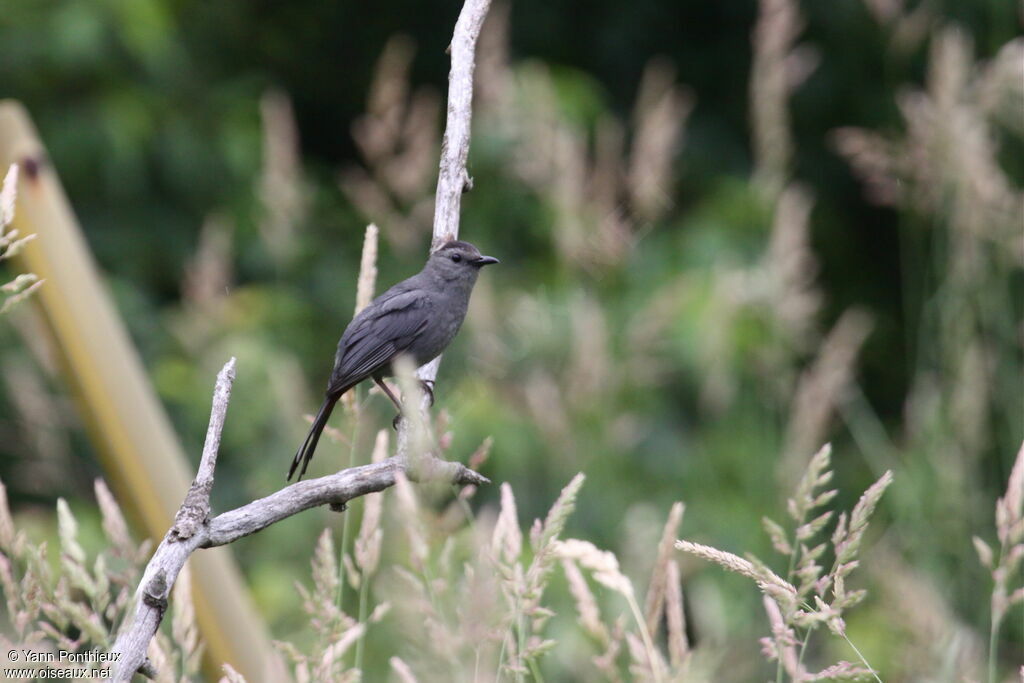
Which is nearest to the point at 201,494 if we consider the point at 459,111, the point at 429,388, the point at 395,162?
the point at 459,111

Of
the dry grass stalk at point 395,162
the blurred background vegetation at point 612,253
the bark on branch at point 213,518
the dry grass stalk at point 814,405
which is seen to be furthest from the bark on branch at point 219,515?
the dry grass stalk at point 814,405

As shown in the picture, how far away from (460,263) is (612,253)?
760 millimetres

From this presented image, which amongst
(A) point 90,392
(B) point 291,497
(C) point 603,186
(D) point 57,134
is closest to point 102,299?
(A) point 90,392

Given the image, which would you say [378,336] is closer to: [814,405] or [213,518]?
[213,518]

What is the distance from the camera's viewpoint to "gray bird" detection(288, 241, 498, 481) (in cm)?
257

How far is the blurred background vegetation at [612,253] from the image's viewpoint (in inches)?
138

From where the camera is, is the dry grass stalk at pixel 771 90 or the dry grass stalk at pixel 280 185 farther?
the dry grass stalk at pixel 280 185

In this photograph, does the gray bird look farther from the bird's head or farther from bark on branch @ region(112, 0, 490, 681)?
bark on branch @ region(112, 0, 490, 681)

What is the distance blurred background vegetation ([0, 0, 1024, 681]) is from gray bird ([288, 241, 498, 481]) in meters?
0.18

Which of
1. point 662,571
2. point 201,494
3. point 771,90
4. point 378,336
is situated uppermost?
point 771,90

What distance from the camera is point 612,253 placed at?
3.50m

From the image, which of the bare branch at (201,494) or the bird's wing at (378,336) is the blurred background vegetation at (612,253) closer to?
the bird's wing at (378,336)

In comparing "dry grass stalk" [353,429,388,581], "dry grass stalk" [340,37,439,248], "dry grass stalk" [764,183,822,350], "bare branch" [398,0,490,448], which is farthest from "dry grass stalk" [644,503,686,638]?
"dry grass stalk" [764,183,822,350]

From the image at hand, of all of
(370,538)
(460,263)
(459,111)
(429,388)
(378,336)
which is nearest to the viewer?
(370,538)
